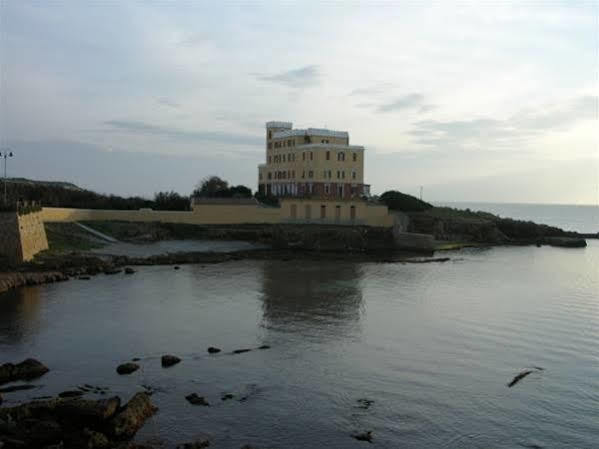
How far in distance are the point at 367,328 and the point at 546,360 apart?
8469 millimetres

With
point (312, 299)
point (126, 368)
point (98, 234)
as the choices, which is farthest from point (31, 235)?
point (126, 368)

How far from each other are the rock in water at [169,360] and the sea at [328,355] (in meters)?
0.38

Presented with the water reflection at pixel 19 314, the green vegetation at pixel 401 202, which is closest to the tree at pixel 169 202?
the green vegetation at pixel 401 202

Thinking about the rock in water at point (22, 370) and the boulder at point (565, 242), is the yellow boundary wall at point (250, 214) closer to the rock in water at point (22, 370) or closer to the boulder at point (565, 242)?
the boulder at point (565, 242)

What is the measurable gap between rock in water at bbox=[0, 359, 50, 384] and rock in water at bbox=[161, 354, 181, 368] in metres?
4.02

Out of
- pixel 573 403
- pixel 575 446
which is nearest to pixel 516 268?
pixel 573 403

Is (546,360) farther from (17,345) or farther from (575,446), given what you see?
(17,345)

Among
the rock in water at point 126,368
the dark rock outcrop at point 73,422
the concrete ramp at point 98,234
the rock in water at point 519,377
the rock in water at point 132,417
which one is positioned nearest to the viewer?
the dark rock outcrop at point 73,422

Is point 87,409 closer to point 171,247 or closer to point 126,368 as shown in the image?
point 126,368

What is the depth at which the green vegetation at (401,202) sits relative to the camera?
8775 centimetres

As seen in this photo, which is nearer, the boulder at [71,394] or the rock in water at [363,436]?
the rock in water at [363,436]

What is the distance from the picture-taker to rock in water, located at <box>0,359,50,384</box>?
20.5 m

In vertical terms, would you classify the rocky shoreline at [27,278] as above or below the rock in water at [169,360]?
above

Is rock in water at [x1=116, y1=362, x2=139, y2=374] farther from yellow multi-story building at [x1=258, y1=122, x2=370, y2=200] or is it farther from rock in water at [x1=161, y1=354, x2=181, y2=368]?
yellow multi-story building at [x1=258, y1=122, x2=370, y2=200]
